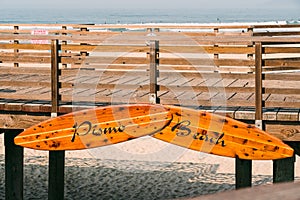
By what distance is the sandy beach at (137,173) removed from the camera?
36.7 feet

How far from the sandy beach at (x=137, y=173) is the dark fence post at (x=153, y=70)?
3.83 metres

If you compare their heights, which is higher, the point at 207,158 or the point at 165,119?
the point at 165,119

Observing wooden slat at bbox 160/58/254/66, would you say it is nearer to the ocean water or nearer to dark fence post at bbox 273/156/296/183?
dark fence post at bbox 273/156/296/183

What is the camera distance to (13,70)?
25.9 ft

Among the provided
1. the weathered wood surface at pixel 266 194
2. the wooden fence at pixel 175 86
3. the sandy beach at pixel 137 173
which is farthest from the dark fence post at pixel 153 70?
the weathered wood surface at pixel 266 194

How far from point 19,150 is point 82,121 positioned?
6.93ft

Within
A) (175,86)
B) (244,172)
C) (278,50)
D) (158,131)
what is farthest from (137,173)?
(158,131)

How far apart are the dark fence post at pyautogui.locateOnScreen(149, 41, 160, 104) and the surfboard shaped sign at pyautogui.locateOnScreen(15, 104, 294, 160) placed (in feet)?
1.15

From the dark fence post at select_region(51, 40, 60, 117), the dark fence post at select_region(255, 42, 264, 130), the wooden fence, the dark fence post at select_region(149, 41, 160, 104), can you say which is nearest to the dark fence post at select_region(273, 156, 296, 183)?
the wooden fence

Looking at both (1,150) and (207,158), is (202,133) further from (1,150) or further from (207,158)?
(1,150)

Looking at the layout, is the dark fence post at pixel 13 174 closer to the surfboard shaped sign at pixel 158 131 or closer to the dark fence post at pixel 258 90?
the surfboard shaped sign at pixel 158 131

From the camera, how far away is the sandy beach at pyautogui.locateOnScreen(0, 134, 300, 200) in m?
11.2

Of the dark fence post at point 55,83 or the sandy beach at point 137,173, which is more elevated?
the dark fence post at point 55,83

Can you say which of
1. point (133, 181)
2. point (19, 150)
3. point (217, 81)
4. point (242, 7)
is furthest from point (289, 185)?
point (242, 7)
